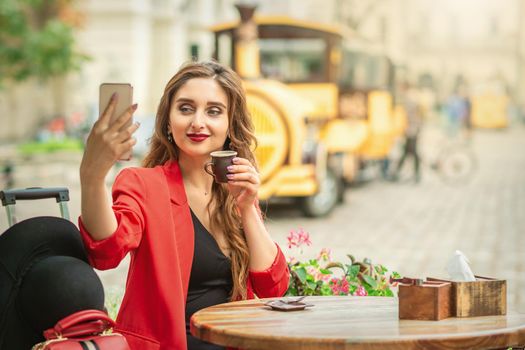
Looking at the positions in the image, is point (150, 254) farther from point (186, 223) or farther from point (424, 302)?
point (424, 302)

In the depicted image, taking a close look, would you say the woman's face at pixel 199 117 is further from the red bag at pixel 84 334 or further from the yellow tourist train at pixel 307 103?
the yellow tourist train at pixel 307 103

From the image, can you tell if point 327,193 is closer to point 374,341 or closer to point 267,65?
point 267,65

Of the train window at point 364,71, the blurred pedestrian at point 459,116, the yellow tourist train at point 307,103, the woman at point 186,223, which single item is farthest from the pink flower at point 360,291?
the blurred pedestrian at point 459,116

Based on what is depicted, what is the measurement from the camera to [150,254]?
12.6 feet

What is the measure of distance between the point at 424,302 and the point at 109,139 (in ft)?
3.53

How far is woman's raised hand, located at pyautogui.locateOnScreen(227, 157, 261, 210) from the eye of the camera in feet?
12.6

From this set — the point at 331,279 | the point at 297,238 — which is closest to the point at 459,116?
the point at 331,279

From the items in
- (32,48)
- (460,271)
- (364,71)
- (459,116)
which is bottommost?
(459,116)

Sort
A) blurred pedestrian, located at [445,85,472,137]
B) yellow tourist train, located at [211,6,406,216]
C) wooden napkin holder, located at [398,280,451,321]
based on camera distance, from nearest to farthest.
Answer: wooden napkin holder, located at [398,280,451,321]
yellow tourist train, located at [211,6,406,216]
blurred pedestrian, located at [445,85,472,137]

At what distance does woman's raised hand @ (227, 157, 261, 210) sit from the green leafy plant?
110cm

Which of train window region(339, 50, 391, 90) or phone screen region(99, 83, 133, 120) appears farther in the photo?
train window region(339, 50, 391, 90)

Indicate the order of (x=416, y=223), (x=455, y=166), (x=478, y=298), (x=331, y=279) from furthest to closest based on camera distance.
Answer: (x=455, y=166) → (x=416, y=223) → (x=331, y=279) → (x=478, y=298)

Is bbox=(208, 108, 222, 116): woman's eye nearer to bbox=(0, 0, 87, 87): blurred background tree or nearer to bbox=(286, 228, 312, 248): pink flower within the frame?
bbox=(286, 228, 312, 248): pink flower

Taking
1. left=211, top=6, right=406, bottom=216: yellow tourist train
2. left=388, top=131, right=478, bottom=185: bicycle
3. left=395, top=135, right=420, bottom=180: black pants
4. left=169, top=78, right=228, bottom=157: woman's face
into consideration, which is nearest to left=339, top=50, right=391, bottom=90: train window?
left=211, top=6, right=406, bottom=216: yellow tourist train
